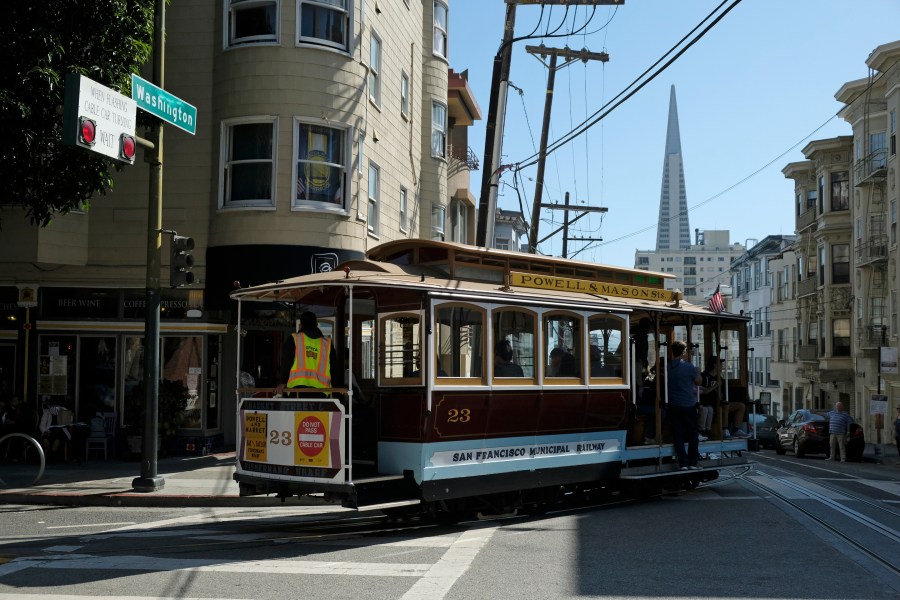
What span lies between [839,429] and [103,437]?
20.9 metres

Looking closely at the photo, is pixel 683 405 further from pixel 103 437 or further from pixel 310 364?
pixel 103 437

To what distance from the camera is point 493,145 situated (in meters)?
17.2

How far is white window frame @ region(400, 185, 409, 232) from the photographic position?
81.1ft

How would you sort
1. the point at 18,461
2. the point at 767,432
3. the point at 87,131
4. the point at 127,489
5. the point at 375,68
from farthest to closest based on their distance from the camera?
the point at 767,432
the point at 375,68
the point at 18,461
the point at 127,489
the point at 87,131

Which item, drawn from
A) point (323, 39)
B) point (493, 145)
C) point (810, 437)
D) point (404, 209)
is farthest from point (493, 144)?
point (810, 437)

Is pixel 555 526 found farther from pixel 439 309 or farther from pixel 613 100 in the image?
pixel 613 100

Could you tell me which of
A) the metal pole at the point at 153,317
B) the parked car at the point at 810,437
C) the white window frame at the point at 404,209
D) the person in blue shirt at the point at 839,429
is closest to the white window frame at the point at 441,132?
the white window frame at the point at 404,209

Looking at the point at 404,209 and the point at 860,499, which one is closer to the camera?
the point at 860,499

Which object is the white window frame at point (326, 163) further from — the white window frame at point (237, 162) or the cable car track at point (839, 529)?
the cable car track at point (839, 529)

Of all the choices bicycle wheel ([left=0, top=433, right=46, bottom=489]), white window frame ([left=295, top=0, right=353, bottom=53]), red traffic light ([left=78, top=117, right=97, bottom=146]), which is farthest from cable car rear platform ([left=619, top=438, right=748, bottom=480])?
white window frame ([left=295, top=0, right=353, bottom=53])

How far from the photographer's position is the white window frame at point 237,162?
700 inches

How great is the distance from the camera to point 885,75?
39188mm

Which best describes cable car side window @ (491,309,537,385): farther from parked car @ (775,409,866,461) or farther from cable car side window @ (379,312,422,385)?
parked car @ (775,409,866,461)

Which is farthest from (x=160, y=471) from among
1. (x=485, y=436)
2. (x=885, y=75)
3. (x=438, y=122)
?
(x=885, y=75)
